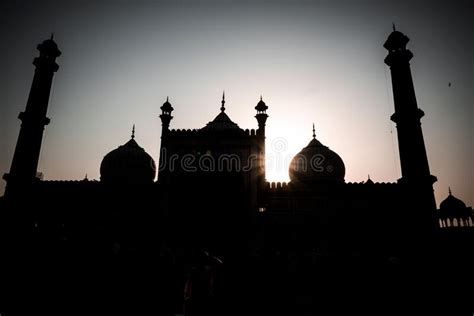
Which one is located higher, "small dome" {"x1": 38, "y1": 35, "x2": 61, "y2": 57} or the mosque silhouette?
"small dome" {"x1": 38, "y1": 35, "x2": 61, "y2": 57}

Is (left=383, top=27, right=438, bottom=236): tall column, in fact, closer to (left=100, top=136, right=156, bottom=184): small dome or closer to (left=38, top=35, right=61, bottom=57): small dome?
(left=100, top=136, right=156, bottom=184): small dome

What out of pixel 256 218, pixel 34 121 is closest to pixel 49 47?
pixel 34 121

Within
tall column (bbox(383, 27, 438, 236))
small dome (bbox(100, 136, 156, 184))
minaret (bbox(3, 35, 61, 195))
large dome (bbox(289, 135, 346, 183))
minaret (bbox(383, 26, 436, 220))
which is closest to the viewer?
tall column (bbox(383, 27, 438, 236))

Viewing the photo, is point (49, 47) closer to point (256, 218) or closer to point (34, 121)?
point (34, 121)

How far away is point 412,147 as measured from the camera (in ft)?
46.5

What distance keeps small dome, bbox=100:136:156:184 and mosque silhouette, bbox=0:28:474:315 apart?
82 millimetres

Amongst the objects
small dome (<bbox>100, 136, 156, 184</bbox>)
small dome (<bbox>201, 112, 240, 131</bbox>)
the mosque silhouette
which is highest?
small dome (<bbox>201, 112, 240, 131</bbox>)

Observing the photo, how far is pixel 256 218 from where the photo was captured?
14242 millimetres

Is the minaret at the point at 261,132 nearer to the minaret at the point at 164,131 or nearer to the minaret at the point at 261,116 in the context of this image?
the minaret at the point at 261,116

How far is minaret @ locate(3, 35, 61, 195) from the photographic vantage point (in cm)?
1507

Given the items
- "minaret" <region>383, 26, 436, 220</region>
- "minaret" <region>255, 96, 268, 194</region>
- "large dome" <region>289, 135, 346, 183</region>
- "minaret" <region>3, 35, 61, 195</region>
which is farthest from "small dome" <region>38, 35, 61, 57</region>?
"minaret" <region>383, 26, 436, 220</region>

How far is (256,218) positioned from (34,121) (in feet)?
42.2

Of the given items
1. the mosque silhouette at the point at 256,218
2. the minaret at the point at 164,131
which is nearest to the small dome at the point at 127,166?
the mosque silhouette at the point at 256,218

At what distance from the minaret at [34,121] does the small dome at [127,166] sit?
3.98m
